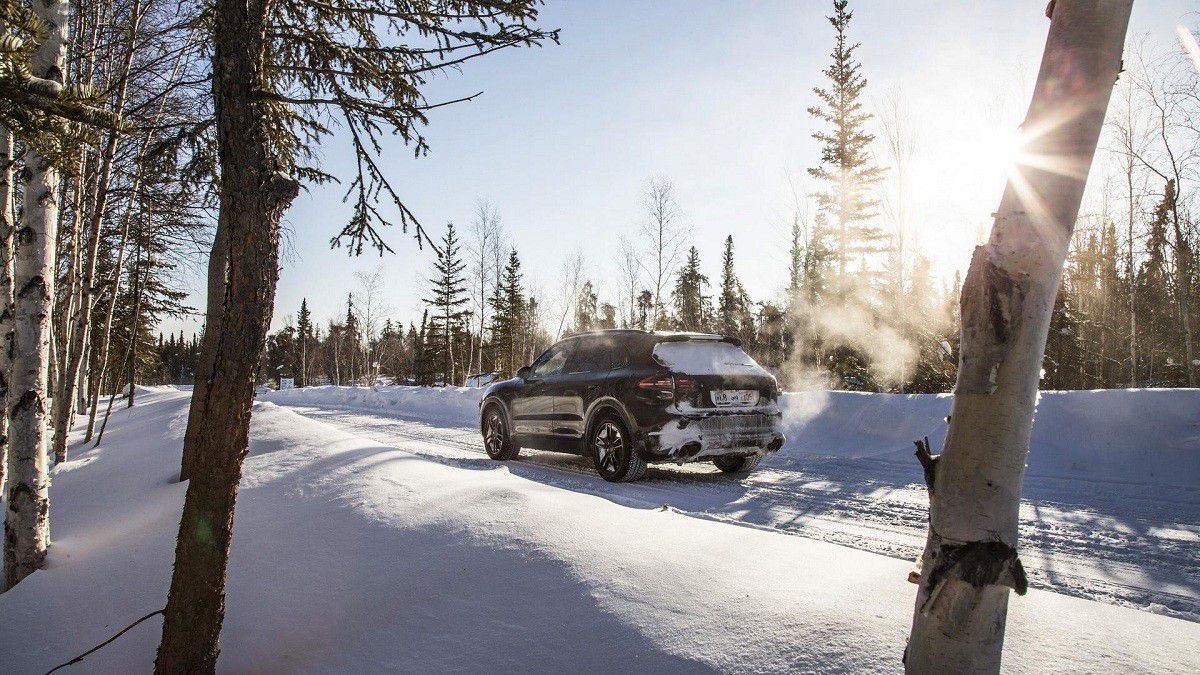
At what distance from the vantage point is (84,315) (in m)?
11.4

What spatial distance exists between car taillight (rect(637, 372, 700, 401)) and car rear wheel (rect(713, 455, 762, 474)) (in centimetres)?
133

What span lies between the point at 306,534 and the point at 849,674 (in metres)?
3.13

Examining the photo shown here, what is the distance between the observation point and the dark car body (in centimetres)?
634

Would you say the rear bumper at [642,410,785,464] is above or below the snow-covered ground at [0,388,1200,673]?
above

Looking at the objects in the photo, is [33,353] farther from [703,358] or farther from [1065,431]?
[1065,431]

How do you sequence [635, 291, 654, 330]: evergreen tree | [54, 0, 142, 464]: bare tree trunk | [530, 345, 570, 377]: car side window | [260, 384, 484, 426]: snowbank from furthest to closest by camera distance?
[635, 291, 654, 330]: evergreen tree, [260, 384, 484, 426]: snowbank, [54, 0, 142, 464]: bare tree trunk, [530, 345, 570, 377]: car side window

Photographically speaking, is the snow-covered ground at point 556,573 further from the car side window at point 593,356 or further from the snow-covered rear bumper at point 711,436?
the car side window at point 593,356

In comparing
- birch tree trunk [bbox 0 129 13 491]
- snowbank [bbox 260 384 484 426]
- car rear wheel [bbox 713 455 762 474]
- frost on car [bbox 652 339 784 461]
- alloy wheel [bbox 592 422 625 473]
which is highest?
birch tree trunk [bbox 0 129 13 491]

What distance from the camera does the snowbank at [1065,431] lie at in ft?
22.5

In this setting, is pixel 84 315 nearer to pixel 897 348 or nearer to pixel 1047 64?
pixel 1047 64

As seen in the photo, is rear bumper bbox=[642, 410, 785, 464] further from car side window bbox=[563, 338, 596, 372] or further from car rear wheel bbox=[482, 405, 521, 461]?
car rear wheel bbox=[482, 405, 521, 461]

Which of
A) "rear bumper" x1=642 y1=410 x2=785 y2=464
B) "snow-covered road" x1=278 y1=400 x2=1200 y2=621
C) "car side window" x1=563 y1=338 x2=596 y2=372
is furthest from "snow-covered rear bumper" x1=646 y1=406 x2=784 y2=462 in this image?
"car side window" x1=563 y1=338 x2=596 y2=372

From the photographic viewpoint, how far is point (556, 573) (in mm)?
2676

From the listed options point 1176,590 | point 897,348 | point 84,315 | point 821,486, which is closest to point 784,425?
point 821,486
